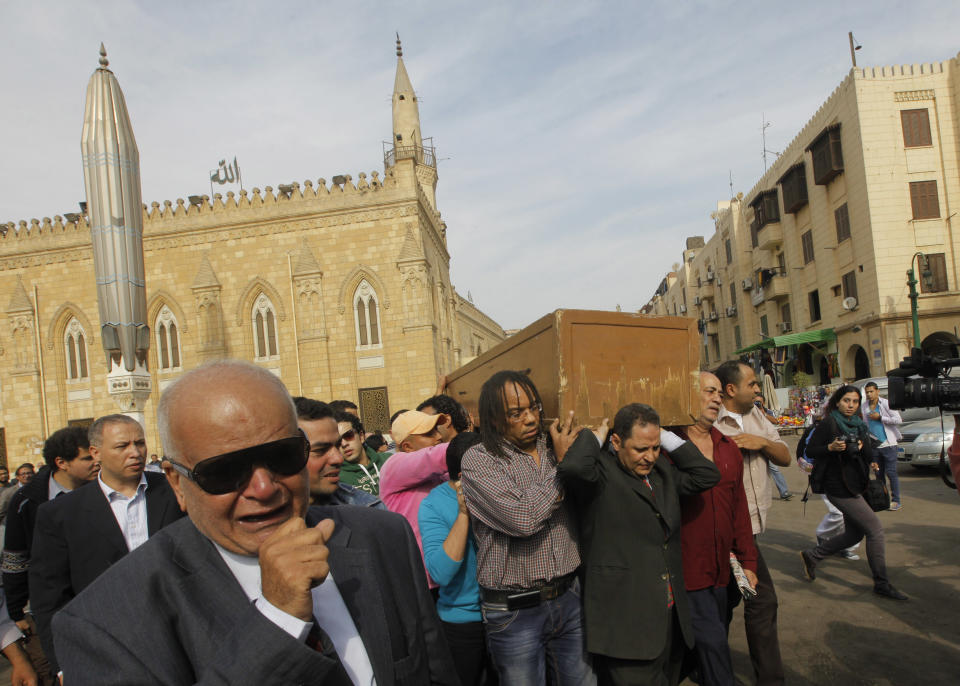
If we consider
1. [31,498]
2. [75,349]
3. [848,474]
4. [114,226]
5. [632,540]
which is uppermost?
[114,226]

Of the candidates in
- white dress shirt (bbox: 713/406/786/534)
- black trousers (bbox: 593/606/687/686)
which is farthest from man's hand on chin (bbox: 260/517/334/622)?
white dress shirt (bbox: 713/406/786/534)

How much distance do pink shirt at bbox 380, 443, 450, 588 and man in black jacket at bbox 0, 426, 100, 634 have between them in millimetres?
2195

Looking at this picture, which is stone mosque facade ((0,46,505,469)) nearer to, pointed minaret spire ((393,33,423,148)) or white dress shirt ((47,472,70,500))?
pointed minaret spire ((393,33,423,148))

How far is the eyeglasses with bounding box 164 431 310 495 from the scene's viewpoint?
1304 mm

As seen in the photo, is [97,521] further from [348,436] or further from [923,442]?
[923,442]

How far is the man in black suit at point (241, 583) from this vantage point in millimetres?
1158

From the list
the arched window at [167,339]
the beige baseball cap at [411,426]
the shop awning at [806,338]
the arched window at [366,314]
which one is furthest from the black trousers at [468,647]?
the shop awning at [806,338]

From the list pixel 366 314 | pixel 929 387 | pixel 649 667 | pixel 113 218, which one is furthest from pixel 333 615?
pixel 366 314

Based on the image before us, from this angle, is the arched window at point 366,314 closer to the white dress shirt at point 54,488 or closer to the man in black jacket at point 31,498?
the man in black jacket at point 31,498

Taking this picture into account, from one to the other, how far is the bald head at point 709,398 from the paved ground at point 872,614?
181 cm

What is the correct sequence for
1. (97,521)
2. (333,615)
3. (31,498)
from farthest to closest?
(31,498) → (97,521) → (333,615)

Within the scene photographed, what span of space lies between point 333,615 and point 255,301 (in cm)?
2262

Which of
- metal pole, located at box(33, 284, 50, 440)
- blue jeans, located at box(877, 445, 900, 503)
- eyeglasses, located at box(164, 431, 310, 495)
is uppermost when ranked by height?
metal pole, located at box(33, 284, 50, 440)

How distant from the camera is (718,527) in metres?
3.53
